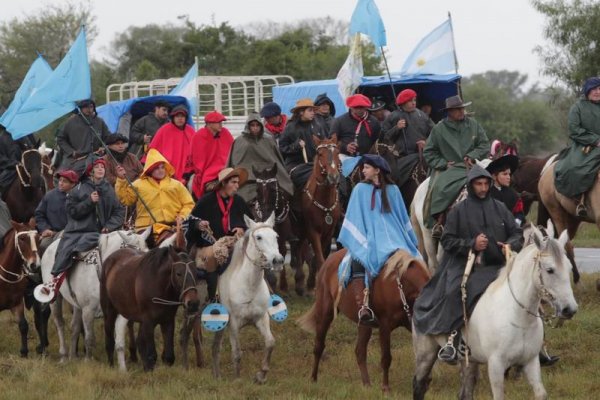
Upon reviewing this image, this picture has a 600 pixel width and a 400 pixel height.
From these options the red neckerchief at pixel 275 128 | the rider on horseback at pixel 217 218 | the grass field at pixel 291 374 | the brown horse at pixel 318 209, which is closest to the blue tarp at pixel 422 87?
the red neckerchief at pixel 275 128

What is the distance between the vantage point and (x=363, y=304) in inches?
542

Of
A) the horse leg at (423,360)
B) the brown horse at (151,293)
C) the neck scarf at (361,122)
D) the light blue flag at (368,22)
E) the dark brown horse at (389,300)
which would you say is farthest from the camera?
the light blue flag at (368,22)

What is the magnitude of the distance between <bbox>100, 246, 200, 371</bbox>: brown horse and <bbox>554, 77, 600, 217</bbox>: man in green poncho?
19.8 feet

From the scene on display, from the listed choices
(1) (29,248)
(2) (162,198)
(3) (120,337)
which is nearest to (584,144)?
(2) (162,198)

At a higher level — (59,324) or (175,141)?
(175,141)

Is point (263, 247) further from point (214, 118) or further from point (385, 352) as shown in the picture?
point (214, 118)

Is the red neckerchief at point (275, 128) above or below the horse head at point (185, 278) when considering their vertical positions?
above

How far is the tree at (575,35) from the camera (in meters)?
38.4

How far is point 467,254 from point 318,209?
6.78 meters

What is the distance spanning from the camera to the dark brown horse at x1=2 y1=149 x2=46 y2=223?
72.0 ft

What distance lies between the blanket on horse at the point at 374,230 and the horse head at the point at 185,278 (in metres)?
1.72

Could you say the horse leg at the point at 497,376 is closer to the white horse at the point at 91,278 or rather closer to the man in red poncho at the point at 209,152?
the white horse at the point at 91,278

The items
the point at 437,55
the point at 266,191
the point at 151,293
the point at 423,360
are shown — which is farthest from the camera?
the point at 437,55

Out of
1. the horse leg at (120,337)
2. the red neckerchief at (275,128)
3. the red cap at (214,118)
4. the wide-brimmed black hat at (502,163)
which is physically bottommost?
the horse leg at (120,337)
